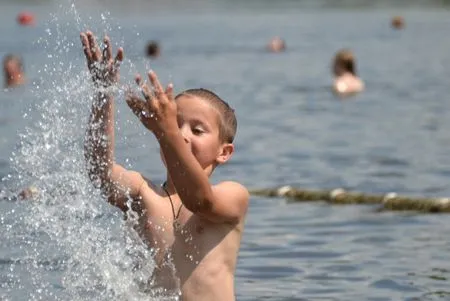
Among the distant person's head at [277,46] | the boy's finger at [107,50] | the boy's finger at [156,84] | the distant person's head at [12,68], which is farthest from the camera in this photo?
the distant person's head at [277,46]

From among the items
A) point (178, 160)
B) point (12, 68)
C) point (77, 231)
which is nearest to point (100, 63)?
point (178, 160)

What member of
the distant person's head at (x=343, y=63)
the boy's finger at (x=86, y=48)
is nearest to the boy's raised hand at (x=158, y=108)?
the boy's finger at (x=86, y=48)

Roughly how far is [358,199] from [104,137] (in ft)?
25.8

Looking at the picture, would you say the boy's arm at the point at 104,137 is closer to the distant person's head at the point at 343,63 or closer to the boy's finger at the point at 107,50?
the boy's finger at the point at 107,50

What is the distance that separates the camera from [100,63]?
6.99 m

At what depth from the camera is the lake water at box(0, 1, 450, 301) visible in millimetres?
8484

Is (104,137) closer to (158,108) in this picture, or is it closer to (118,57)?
(118,57)

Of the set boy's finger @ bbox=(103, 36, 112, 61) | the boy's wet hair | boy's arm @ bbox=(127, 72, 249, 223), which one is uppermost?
boy's finger @ bbox=(103, 36, 112, 61)

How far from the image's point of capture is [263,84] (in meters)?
34.5

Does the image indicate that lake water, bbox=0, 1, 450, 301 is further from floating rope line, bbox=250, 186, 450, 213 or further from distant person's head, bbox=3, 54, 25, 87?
distant person's head, bbox=3, 54, 25, 87

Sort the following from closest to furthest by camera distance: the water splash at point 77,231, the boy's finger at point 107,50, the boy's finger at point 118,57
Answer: the boy's finger at point 118,57, the boy's finger at point 107,50, the water splash at point 77,231

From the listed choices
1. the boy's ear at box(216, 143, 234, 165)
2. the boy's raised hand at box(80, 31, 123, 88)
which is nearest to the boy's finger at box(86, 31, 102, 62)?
the boy's raised hand at box(80, 31, 123, 88)

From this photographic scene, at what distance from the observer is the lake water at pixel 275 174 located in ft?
27.8

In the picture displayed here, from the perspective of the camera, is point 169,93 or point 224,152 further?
point 224,152
